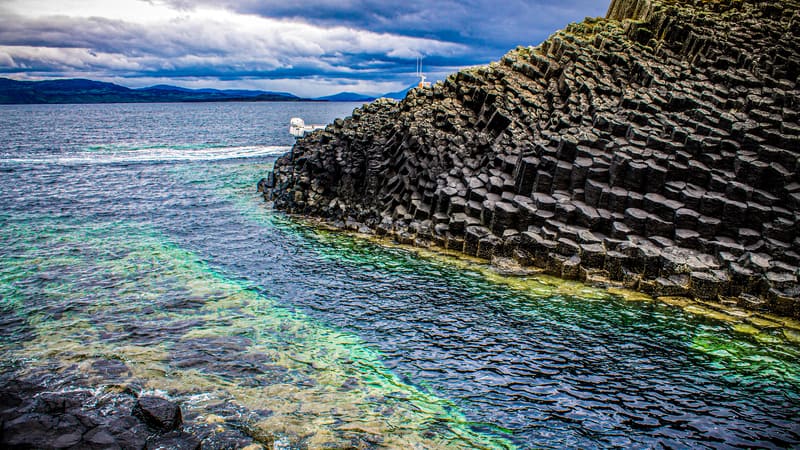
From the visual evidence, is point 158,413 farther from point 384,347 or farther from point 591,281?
point 591,281

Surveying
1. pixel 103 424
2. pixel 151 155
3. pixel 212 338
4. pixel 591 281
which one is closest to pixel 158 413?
pixel 103 424

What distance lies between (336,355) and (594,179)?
14.1 metres

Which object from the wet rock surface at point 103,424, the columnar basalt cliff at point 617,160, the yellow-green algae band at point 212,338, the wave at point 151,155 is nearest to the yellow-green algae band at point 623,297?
the columnar basalt cliff at point 617,160

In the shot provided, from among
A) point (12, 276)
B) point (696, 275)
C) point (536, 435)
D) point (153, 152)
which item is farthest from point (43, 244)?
point (153, 152)

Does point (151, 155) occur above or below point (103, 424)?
below

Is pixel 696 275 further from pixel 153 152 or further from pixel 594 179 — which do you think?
pixel 153 152

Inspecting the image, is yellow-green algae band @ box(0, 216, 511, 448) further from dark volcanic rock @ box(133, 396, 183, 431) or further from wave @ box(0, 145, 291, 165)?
wave @ box(0, 145, 291, 165)

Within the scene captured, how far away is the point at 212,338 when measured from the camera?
603 inches

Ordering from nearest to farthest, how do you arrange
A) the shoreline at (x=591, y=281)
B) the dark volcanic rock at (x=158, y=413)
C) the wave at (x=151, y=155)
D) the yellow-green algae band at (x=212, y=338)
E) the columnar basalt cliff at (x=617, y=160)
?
the dark volcanic rock at (x=158, y=413), the yellow-green algae band at (x=212, y=338), the shoreline at (x=591, y=281), the columnar basalt cliff at (x=617, y=160), the wave at (x=151, y=155)

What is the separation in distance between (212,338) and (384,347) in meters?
5.08

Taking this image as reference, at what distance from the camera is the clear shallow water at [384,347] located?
11.3 metres

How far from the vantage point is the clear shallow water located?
11.3 metres

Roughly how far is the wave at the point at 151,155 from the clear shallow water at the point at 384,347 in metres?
33.5

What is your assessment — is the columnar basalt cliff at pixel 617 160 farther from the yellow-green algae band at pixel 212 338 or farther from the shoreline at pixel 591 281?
the yellow-green algae band at pixel 212 338
